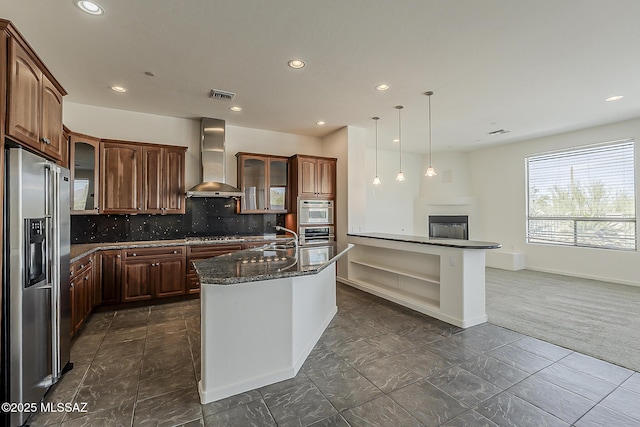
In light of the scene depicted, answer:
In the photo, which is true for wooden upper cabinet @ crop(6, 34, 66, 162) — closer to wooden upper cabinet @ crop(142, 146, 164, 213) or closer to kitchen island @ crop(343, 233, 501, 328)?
wooden upper cabinet @ crop(142, 146, 164, 213)

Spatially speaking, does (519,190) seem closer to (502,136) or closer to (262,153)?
(502,136)

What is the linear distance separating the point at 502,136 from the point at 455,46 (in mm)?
4316

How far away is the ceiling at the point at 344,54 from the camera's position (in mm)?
2277

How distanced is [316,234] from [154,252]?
2621 mm

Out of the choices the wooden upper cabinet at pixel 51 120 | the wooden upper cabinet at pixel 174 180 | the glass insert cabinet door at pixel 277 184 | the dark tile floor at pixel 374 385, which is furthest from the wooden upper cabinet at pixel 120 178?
the glass insert cabinet door at pixel 277 184

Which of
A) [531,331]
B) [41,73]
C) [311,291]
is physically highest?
[41,73]

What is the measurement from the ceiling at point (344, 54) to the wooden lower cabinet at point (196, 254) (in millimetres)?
2112

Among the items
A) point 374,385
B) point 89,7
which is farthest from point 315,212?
point 89,7

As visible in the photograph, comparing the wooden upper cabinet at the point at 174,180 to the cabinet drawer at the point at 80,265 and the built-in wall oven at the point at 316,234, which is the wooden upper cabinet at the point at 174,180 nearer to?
the cabinet drawer at the point at 80,265

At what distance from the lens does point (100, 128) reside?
14.3 ft

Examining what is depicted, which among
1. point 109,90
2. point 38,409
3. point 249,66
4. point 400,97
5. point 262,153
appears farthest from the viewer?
point 262,153

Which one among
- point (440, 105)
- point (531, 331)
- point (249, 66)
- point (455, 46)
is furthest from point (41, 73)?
point (531, 331)

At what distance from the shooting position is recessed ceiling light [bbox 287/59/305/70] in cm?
303

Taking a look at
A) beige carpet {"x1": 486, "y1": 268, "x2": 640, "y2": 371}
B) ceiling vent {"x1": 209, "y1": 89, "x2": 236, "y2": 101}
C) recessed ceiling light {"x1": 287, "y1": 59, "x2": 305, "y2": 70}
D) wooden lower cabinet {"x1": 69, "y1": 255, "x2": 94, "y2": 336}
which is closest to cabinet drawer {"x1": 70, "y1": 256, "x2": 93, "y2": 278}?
wooden lower cabinet {"x1": 69, "y1": 255, "x2": 94, "y2": 336}
